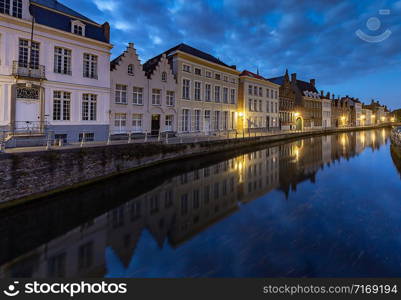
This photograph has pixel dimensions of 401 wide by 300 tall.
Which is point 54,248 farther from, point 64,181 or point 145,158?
point 145,158

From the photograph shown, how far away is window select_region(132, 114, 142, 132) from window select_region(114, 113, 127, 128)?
0.87 meters

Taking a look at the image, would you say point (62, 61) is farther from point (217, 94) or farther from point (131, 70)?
point (217, 94)

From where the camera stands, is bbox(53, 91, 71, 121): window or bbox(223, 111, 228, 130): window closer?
bbox(53, 91, 71, 121): window

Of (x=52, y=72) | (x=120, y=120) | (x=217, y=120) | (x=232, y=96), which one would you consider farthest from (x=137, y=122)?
(x=232, y=96)

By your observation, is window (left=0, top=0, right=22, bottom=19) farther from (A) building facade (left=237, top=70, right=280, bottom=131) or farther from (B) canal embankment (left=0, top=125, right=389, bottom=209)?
(A) building facade (left=237, top=70, right=280, bottom=131)

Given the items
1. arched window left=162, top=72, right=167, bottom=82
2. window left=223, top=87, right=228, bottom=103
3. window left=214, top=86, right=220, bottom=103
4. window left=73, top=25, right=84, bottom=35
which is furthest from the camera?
window left=223, top=87, right=228, bottom=103

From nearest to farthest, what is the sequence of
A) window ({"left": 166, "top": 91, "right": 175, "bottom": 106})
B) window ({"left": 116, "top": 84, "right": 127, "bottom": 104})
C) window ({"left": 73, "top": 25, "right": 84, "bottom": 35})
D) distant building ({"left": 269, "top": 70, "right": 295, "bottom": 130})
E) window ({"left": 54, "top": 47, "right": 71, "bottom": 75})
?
1. window ({"left": 54, "top": 47, "right": 71, "bottom": 75})
2. window ({"left": 73, "top": 25, "right": 84, "bottom": 35})
3. window ({"left": 116, "top": 84, "right": 127, "bottom": 104})
4. window ({"left": 166, "top": 91, "right": 175, "bottom": 106})
5. distant building ({"left": 269, "top": 70, "right": 295, "bottom": 130})

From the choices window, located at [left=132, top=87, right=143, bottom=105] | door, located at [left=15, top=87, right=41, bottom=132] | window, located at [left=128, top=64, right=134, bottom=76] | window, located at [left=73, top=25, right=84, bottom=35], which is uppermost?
window, located at [left=73, top=25, right=84, bottom=35]

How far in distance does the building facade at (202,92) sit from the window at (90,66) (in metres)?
9.22

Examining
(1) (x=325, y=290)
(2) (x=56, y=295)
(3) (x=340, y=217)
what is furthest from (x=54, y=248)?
(3) (x=340, y=217)

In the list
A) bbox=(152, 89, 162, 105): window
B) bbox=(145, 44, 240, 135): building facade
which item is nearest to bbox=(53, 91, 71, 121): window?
bbox=(152, 89, 162, 105): window

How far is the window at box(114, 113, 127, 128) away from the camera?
19.2 metres

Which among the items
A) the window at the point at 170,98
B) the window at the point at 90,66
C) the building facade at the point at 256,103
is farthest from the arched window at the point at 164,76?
the building facade at the point at 256,103

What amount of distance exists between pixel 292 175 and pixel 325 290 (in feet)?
36.2
